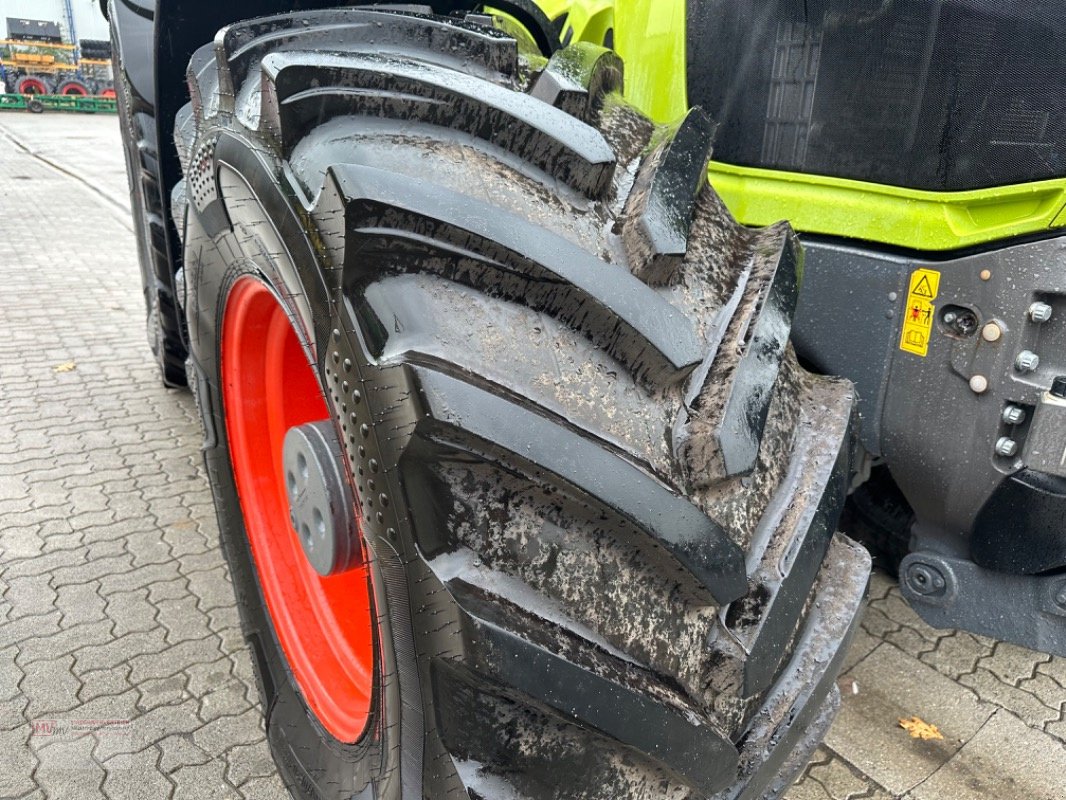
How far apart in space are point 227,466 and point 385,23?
87 cm

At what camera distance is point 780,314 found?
1095 mm

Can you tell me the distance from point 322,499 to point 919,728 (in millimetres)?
1488

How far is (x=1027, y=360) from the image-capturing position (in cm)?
125

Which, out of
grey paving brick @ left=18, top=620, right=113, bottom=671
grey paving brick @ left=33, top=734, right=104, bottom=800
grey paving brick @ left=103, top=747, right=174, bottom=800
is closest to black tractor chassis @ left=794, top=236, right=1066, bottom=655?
grey paving brick @ left=103, top=747, right=174, bottom=800

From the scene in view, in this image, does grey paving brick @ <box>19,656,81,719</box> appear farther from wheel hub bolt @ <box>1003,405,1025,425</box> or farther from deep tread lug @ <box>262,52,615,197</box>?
wheel hub bolt @ <box>1003,405,1025,425</box>

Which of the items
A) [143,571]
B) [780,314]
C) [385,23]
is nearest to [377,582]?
[780,314]

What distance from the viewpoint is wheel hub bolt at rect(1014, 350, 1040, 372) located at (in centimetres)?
125

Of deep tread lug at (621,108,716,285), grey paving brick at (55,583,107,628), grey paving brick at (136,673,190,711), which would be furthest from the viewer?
grey paving brick at (55,583,107,628)

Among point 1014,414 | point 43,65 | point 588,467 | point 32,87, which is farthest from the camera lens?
point 43,65

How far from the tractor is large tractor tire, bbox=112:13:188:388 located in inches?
30.7

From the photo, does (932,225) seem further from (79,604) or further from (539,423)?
(79,604)

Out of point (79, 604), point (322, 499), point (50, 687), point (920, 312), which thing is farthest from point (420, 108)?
point (79, 604)

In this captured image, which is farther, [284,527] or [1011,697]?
[1011,697]

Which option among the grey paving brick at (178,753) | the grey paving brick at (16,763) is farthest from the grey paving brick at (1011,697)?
the grey paving brick at (16,763)
